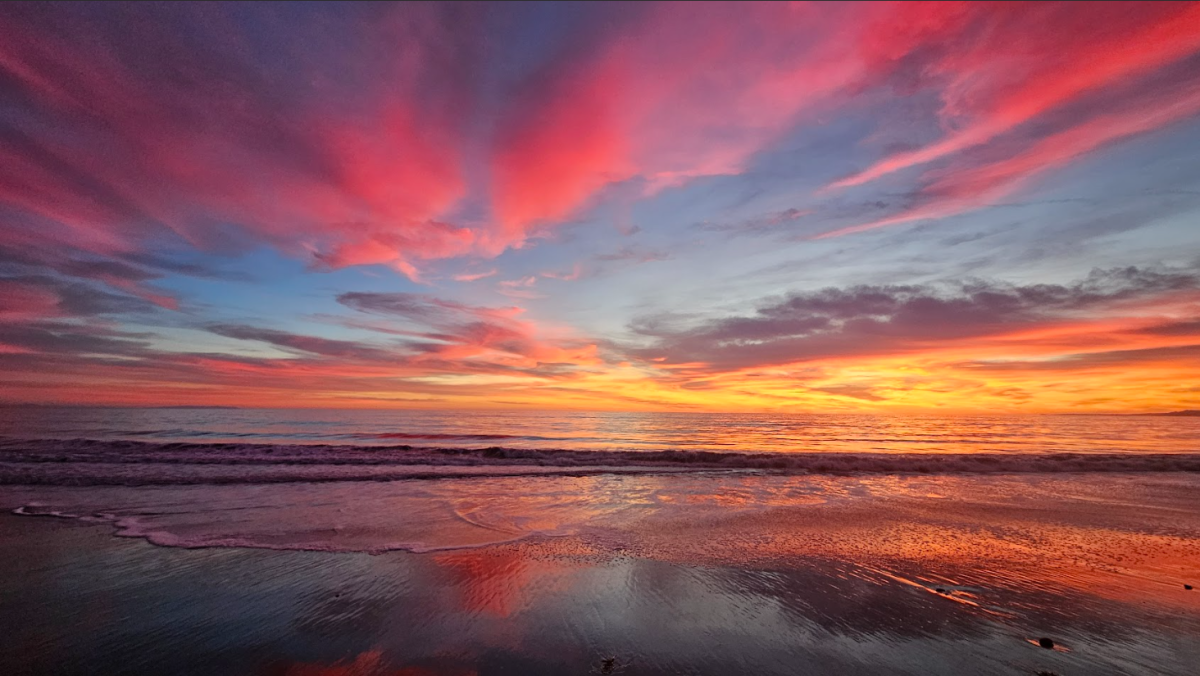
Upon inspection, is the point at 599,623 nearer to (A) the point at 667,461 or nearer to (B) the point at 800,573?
(B) the point at 800,573

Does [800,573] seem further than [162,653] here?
Yes

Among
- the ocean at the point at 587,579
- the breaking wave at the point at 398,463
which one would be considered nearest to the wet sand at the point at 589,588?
the ocean at the point at 587,579

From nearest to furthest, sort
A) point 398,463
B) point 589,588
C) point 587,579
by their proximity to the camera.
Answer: point 589,588
point 587,579
point 398,463

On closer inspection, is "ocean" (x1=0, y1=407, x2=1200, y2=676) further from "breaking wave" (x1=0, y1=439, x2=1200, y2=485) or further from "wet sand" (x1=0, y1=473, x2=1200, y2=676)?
"breaking wave" (x1=0, y1=439, x2=1200, y2=485)

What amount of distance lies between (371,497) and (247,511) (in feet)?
8.95

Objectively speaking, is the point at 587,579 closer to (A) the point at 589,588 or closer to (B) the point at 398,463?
(A) the point at 589,588

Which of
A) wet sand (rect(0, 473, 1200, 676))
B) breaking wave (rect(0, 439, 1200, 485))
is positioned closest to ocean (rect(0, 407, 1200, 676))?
wet sand (rect(0, 473, 1200, 676))

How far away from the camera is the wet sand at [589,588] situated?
4.39 metres

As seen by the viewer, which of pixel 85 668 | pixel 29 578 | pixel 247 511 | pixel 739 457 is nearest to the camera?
pixel 85 668

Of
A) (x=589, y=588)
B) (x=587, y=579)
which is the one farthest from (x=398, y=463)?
(x=589, y=588)

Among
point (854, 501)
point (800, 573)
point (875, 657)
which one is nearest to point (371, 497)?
point (800, 573)

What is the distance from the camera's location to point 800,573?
6.78 metres

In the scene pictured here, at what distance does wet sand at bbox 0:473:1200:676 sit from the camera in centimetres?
439

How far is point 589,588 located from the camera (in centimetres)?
607
